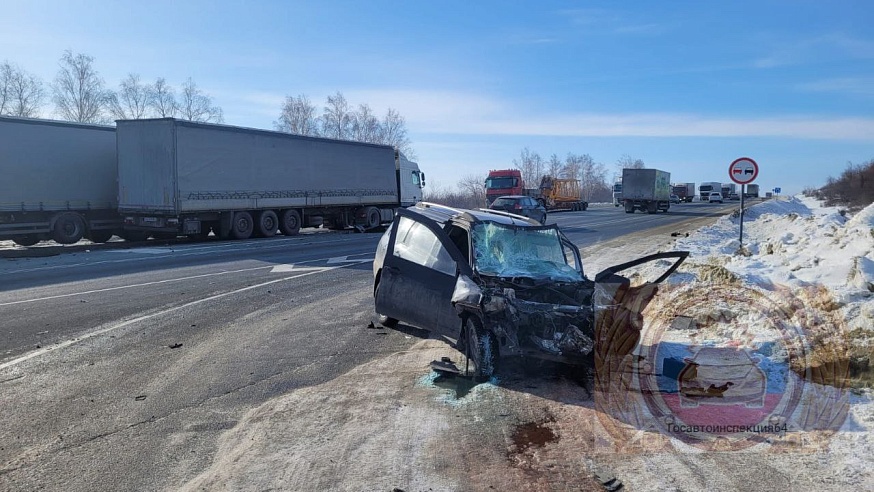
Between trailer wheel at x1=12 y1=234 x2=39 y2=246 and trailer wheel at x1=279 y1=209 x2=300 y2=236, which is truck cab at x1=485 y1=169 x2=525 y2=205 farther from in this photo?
trailer wheel at x1=12 y1=234 x2=39 y2=246

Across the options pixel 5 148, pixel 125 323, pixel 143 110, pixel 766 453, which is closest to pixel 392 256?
pixel 125 323

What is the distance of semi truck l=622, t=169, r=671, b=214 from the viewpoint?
50.9 meters

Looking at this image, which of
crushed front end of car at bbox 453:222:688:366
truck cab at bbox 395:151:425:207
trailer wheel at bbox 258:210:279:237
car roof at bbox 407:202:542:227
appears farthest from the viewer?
truck cab at bbox 395:151:425:207

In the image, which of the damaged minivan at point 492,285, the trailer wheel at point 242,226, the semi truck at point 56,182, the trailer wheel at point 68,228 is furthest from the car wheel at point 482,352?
the trailer wheel at point 242,226

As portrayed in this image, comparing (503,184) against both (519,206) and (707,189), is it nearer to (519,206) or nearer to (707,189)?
(519,206)

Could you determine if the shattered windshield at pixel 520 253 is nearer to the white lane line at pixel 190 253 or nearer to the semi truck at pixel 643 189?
the white lane line at pixel 190 253

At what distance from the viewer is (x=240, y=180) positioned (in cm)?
2391

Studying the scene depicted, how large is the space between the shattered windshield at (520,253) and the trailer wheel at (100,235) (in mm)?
19856

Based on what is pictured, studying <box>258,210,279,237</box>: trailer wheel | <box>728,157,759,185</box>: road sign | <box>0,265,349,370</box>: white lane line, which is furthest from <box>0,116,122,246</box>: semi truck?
<box>728,157,759,185</box>: road sign

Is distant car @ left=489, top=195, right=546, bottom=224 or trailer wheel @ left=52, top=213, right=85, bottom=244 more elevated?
distant car @ left=489, top=195, right=546, bottom=224

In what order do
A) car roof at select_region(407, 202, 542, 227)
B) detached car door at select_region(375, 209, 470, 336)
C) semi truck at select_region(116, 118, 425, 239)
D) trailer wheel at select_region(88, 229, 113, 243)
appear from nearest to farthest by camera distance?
detached car door at select_region(375, 209, 470, 336) → car roof at select_region(407, 202, 542, 227) → semi truck at select_region(116, 118, 425, 239) → trailer wheel at select_region(88, 229, 113, 243)

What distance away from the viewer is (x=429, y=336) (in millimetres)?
7988

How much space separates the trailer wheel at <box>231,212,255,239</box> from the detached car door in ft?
57.2

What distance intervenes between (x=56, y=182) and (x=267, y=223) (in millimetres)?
7434
